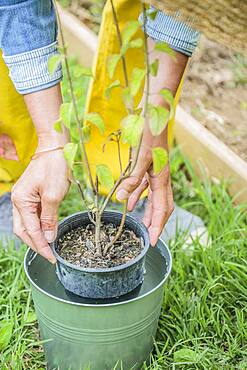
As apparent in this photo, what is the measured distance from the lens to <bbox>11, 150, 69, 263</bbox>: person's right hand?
5.02 ft

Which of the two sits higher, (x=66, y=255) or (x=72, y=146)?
(x=72, y=146)

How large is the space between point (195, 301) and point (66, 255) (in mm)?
468

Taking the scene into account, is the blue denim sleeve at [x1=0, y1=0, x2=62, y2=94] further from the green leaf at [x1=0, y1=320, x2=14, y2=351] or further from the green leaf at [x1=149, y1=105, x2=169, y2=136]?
the green leaf at [x1=0, y1=320, x2=14, y2=351]

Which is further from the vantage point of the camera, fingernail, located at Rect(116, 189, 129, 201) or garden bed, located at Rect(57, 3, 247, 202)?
garden bed, located at Rect(57, 3, 247, 202)

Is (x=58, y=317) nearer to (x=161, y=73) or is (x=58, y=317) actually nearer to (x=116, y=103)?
(x=161, y=73)

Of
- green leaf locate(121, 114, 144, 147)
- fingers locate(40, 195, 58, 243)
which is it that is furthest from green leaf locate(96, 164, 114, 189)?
green leaf locate(121, 114, 144, 147)

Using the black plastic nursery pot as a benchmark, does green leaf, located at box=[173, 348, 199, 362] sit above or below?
below

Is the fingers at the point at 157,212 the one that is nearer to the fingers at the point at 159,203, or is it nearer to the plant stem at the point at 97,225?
the fingers at the point at 159,203

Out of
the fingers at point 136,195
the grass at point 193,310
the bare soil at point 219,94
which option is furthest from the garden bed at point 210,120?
the fingers at point 136,195

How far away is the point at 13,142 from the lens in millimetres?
2150

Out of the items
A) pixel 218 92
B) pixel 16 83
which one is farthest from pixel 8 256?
Answer: pixel 218 92

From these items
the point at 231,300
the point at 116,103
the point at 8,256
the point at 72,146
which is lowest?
the point at 8,256

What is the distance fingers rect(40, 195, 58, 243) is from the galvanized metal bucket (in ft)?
0.38

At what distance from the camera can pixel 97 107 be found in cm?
225
